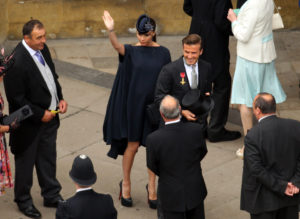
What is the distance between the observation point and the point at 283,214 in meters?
6.24

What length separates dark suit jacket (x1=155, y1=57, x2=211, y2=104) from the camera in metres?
7.00

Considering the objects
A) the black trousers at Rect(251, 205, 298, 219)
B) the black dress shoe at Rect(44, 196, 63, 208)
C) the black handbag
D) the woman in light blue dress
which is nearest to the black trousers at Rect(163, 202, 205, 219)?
the black trousers at Rect(251, 205, 298, 219)

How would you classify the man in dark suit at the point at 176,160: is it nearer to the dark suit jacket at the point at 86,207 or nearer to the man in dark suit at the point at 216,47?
the dark suit jacket at the point at 86,207

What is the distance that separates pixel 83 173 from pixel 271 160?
1585 mm

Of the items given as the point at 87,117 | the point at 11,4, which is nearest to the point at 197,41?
the point at 87,117

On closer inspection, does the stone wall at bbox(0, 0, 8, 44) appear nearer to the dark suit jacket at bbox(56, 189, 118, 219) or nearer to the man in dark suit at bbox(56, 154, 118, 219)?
the man in dark suit at bbox(56, 154, 118, 219)

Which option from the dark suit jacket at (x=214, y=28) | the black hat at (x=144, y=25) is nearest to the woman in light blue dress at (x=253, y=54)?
the dark suit jacket at (x=214, y=28)

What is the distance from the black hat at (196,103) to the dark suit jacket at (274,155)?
1.05 m

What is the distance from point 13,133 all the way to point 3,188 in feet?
1.80

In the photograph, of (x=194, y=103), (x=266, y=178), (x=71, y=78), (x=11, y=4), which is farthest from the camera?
(x=11, y=4)

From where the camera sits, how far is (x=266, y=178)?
5945mm

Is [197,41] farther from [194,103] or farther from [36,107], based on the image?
[36,107]

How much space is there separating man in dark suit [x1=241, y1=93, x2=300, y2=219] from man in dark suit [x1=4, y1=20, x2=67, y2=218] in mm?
2151

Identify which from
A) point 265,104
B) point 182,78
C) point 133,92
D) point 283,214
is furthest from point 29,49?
point 283,214
